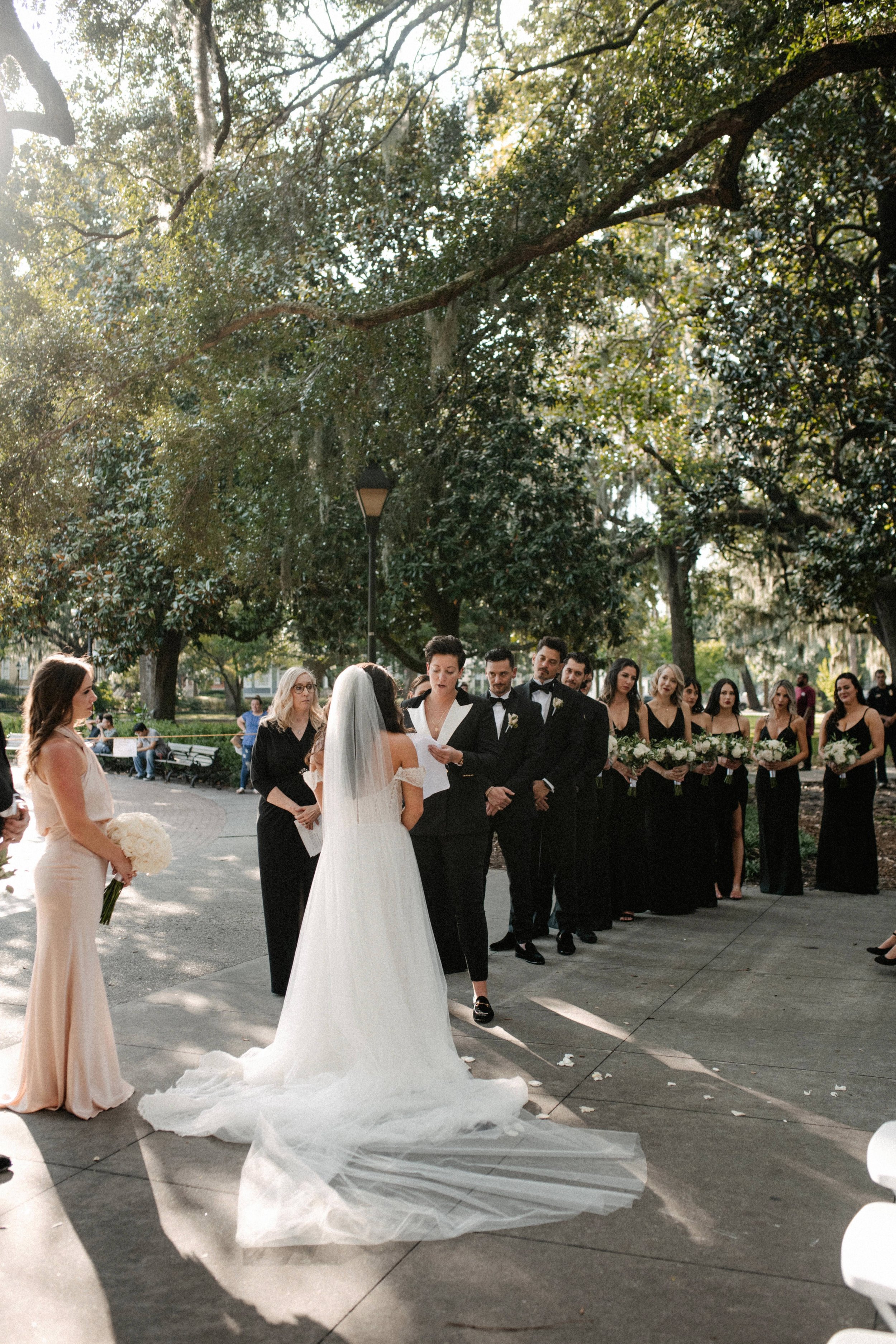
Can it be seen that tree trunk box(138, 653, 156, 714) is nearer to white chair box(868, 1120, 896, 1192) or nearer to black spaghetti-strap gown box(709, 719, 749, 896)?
black spaghetti-strap gown box(709, 719, 749, 896)

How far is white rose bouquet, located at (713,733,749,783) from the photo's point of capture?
9289mm

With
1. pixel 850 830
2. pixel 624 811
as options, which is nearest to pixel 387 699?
pixel 624 811

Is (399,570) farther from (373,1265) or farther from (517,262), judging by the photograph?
(373,1265)

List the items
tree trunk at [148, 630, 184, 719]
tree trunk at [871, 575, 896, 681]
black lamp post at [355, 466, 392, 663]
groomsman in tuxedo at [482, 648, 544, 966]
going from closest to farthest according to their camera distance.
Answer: groomsman in tuxedo at [482, 648, 544, 966], black lamp post at [355, 466, 392, 663], tree trunk at [871, 575, 896, 681], tree trunk at [148, 630, 184, 719]

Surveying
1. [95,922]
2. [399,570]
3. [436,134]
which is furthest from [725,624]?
[95,922]

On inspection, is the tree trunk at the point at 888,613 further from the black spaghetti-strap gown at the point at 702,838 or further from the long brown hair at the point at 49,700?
the long brown hair at the point at 49,700

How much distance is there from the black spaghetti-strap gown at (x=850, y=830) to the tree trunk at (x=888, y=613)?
817 cm

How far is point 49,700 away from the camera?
15.0 feet

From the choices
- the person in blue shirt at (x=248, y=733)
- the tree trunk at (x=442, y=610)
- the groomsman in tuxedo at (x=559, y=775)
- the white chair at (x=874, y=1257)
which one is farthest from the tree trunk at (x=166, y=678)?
the white chair at (x=874, y=1257)

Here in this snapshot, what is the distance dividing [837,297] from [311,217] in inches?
283

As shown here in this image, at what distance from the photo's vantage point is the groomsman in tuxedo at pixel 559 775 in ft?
25.3

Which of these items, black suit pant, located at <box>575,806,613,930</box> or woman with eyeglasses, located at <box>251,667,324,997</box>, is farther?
black suit pant, located at <box>575,806,613,930</box>

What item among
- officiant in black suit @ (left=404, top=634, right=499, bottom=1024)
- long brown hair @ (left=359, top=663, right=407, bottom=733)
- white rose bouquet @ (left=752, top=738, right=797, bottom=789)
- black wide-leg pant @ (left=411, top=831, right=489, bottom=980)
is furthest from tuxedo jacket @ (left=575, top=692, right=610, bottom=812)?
long brown hair @ (left=359, top=663, right=407, bottom=733)

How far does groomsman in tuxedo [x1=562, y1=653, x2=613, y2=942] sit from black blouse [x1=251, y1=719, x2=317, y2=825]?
2250 millimetres
